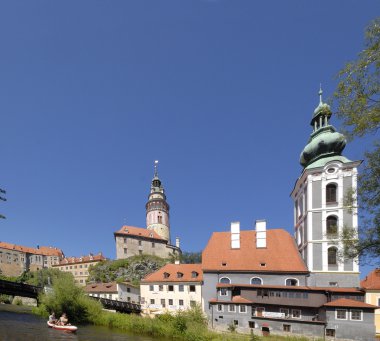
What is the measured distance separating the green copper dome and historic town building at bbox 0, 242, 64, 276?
107 metres

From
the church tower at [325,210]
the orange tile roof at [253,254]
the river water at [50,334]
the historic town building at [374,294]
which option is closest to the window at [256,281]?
the orange tile roof at [253,254]

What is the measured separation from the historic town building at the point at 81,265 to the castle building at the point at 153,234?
57.4ft

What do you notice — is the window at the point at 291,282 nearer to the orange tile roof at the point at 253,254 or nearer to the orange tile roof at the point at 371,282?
the orange tile roof at the point at 253,254

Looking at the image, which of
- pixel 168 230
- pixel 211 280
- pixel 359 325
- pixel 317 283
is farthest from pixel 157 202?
pixel 359 325

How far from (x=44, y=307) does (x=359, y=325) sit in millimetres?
35505

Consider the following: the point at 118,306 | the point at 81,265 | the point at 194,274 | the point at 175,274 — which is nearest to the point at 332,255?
the point at 194,274

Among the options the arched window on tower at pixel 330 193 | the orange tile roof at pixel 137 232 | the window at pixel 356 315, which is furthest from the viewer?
the orange tile roof at pixel 137 232

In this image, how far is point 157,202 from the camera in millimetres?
88688

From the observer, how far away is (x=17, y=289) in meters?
37.3

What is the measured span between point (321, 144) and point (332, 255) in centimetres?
1288

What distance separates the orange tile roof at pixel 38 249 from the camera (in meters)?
104

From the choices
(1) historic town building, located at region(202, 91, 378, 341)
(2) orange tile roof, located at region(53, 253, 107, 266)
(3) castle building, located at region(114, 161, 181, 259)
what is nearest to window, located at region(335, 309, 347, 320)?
(1) historic town building, located at region(202, 91, 378, 341)

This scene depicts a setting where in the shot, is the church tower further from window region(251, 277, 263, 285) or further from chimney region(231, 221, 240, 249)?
chimney region(231, 221, 240, 249)

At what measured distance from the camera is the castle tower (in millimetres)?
86625
